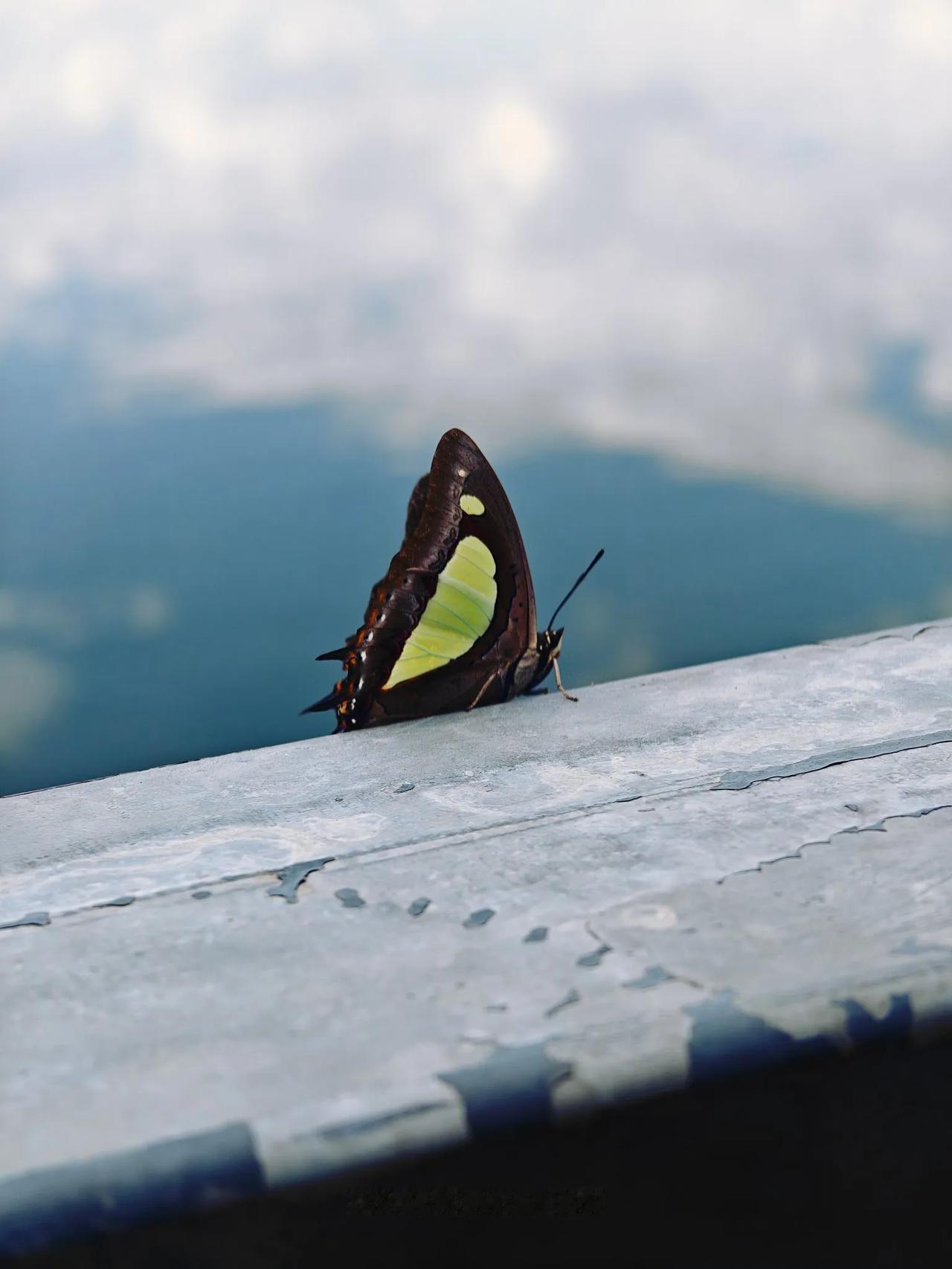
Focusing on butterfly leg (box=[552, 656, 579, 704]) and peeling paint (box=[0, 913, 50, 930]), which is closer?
peeling paint (box=[0, 913, 50, 930])

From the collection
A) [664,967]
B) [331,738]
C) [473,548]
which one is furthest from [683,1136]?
[473,548]

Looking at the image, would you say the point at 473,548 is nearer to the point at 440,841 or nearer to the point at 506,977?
the point at 440,841

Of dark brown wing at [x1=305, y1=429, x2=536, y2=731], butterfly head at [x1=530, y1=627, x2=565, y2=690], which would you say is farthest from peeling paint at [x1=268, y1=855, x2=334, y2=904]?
butterfly head at [x1=530, y1=627, x2=565, y2=690]

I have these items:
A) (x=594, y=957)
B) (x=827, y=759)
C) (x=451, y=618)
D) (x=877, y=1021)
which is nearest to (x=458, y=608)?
(x=451, y=618)

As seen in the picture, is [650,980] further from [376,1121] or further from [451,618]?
[451,618]

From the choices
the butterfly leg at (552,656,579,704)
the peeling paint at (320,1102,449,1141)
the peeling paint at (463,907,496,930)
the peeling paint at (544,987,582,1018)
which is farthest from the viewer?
the butterfly leg at (552,656,579,704)

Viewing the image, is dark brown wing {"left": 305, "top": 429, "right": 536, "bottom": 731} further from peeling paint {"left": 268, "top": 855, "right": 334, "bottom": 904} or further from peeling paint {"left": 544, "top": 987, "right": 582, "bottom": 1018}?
peeling paint {"left": 544, "top": 987, "right": 582, "bottom": 1018}

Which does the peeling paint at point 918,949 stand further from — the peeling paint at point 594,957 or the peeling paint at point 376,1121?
the peeling paint at point 376,1121
